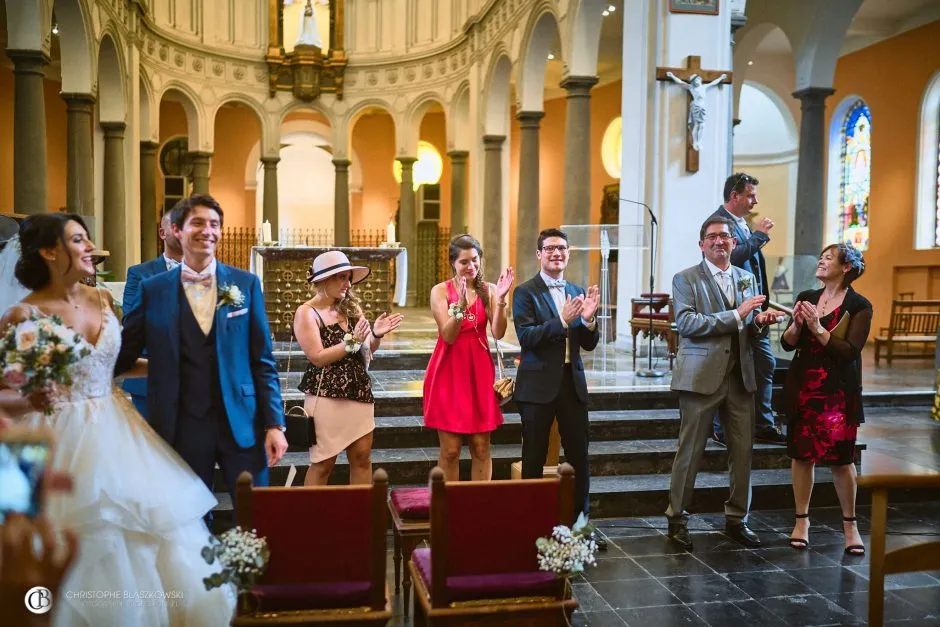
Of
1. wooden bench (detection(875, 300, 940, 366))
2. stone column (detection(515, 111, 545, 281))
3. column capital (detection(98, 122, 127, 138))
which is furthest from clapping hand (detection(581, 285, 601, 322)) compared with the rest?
column capital (detection(98, 122, 127, 138))

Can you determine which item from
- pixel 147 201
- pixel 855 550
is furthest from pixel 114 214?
pixel 855 550

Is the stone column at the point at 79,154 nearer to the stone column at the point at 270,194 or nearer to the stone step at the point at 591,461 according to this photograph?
the stone column at the point at 270,194

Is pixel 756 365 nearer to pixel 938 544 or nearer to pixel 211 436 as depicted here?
pixel 938 544

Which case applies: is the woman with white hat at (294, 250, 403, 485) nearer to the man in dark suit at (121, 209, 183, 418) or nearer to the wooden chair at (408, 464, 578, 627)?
the man in dark suit at (121, 209, 183, 418)

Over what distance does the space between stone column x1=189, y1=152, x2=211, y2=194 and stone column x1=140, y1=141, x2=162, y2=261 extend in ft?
2.88

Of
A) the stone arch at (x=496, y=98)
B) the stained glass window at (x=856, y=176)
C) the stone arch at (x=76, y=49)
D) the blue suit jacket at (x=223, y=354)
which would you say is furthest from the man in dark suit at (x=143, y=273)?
the stained glass window at (x=856, y=176)

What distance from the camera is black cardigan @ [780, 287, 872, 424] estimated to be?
4254 mm

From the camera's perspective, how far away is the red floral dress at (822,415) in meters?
4.35

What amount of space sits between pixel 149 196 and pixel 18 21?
23.0 feet

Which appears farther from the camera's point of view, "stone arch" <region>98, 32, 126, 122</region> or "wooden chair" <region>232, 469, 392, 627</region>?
"stone arch" <region>98, 32, 126, 122</region>

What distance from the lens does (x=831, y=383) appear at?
4379 millimetres

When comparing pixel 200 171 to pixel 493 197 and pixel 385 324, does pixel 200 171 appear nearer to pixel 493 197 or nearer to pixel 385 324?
pixel 493 197

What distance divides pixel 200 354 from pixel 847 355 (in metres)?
3.26

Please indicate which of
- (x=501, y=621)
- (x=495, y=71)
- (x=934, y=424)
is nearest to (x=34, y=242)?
(x=501, y=621)
